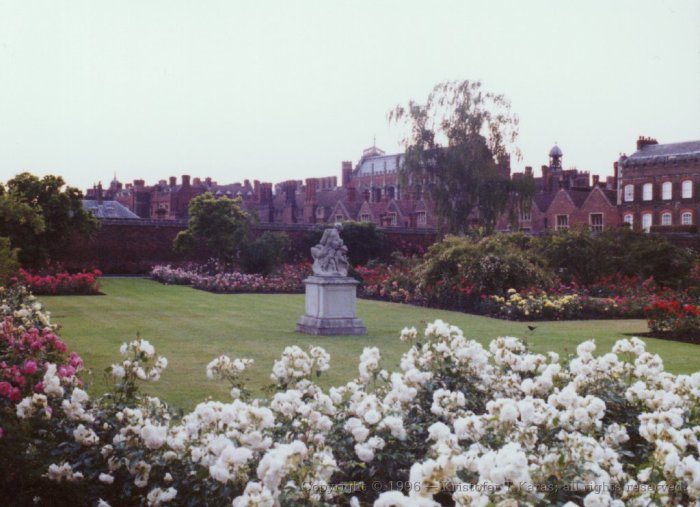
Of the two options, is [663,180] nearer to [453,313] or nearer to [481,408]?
[453,313]

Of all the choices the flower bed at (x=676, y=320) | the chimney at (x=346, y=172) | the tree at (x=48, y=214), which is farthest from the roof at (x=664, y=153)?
the tree at (x=48, y=214)

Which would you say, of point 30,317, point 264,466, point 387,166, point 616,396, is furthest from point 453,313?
point 387,166

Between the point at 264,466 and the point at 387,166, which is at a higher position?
the point at 387,166

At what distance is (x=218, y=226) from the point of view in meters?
31.9

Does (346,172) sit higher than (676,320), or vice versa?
(346,172)

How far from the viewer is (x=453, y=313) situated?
1938 cm

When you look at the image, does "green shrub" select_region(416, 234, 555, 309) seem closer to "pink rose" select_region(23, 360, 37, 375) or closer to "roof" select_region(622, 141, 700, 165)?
"pink rose" select_region(23, 360, 37, 375)

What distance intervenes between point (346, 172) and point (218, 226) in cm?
5358

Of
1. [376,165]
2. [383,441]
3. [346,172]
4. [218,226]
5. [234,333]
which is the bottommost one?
[234,333]

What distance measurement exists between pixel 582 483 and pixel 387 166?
77596mm

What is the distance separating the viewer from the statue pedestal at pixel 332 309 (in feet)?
46.4

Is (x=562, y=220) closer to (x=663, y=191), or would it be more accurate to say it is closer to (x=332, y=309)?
(x=663, y=191)

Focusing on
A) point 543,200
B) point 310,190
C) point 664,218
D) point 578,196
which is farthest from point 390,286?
point 310,190

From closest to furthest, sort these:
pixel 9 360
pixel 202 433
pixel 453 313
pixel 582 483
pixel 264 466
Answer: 1. pixel 264 466
2. pixel 582 483
3. pixel 202 433
4. pixel 9 360
5. pixel 453 313
